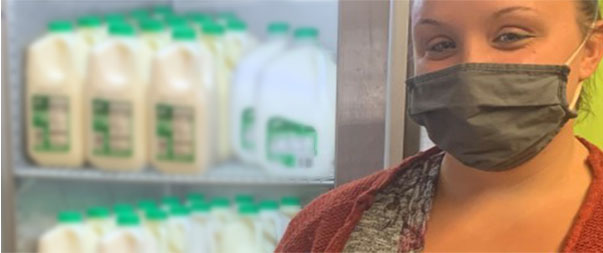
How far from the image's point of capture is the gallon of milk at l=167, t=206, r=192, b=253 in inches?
54.1

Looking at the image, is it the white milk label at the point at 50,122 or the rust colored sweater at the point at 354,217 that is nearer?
the rust colored sweater at the point at 354,217

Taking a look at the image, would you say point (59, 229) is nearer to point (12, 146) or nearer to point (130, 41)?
point (12, 146)

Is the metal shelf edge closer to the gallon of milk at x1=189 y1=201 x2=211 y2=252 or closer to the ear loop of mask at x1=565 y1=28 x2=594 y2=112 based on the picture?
the gallon of milk at x1=189 y1=201 x2=211 y2=252

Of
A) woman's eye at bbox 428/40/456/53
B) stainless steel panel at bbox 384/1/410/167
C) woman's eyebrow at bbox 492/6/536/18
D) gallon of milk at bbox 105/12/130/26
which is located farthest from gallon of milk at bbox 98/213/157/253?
woman's eyebrow at bbox 492/6/536/18

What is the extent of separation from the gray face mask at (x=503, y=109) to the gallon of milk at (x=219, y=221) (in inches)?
29.2

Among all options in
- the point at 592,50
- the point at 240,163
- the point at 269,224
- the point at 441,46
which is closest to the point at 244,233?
the point at 269,224

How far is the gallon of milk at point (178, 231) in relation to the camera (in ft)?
4.51

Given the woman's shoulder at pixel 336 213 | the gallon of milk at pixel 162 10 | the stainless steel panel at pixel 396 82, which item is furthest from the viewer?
the gallon of milk at pixel 162 10

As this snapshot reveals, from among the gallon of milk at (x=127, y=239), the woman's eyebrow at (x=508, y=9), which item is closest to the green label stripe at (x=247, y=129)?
the gallon of milk at (x=127, y=239)

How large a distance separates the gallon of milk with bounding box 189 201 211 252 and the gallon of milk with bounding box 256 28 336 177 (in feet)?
0.69

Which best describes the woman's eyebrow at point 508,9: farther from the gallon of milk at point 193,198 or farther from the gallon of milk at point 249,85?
the gallon of milk at point 193,198

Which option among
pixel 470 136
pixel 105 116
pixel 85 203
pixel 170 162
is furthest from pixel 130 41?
pixel 470 136

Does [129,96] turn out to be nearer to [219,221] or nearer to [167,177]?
[167,177]

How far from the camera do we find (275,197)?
4.71 ft
